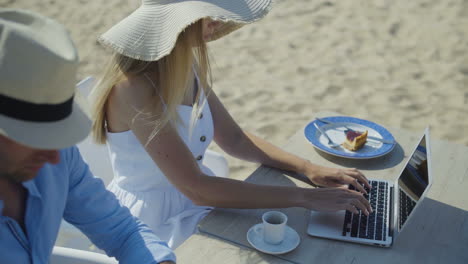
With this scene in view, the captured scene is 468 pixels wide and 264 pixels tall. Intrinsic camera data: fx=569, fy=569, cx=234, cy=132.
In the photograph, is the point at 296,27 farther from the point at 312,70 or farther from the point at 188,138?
the point at 188,138

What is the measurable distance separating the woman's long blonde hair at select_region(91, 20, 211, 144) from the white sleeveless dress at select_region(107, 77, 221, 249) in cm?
13

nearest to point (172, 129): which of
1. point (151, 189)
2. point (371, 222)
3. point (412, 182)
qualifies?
point (151, 189)

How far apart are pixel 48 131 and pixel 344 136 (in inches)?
55.6

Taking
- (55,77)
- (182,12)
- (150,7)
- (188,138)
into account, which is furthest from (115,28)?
(55,77)

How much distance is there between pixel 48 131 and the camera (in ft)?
3.51

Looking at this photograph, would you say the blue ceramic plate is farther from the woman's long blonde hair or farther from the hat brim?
the hat brim

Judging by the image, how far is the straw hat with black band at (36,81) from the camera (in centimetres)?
100

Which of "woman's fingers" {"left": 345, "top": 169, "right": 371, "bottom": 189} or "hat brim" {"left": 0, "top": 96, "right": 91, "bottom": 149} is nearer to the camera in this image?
"hat brim" {"left": 0, "top": 96, "right": 91, "bottom": 149}

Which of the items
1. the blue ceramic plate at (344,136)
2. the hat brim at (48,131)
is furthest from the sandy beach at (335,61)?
the hat brim at (48,131)

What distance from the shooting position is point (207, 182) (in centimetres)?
186

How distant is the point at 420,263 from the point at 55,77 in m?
1.13

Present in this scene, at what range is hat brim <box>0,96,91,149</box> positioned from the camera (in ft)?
3.34

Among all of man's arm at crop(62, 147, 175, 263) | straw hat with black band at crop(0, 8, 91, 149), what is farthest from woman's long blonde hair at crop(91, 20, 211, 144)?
straw hat with black band at crop(0, 8, 91, 149)

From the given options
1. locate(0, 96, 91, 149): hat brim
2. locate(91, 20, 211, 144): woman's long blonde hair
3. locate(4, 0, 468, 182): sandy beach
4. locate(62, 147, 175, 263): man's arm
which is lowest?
locate(4, 0, 468, 182): sandy beach
